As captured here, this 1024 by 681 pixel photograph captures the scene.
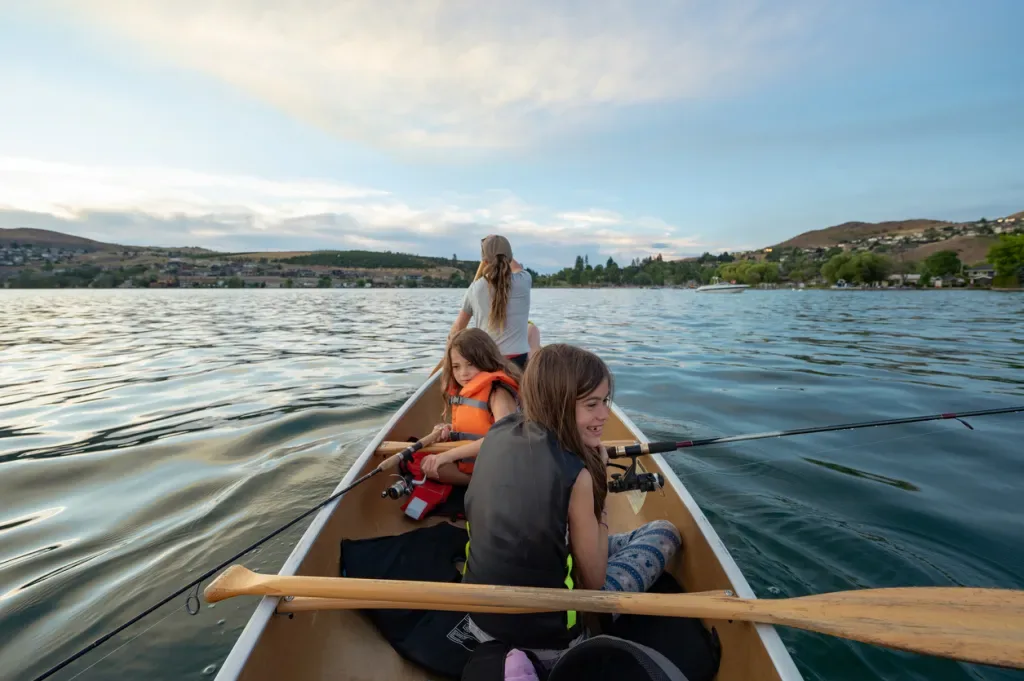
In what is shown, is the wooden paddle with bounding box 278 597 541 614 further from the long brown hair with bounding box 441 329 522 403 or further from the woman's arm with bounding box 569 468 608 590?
the long brown hair with bounding box 441 329 522 403

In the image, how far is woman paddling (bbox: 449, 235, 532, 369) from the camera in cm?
572

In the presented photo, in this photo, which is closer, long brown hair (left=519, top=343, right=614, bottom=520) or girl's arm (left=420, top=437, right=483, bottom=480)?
long brown hair (left=519, top=343, right=614, bottom=520)

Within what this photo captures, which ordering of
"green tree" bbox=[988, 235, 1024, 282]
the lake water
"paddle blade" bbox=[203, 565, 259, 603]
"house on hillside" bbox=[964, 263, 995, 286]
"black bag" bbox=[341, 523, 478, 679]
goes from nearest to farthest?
1. "paddle blade" bbox=[203, 565, 259, 603]
2. "black bag" bbox=[341, 523, 478, 679]
3. the lake water
4. "green tree" bbox=[988, 235, 1024, 282]
5. "house on hillside" bbox=[964, 263, 995, 286]

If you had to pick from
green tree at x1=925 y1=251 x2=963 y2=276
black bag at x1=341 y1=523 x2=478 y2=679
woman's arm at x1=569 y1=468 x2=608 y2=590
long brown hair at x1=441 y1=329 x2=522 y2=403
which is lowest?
black bag at x1=341 y1=523 x2=478 y2=679

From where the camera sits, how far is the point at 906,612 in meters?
2.16

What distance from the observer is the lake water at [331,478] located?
3.32 m

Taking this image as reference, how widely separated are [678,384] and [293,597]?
951 centimetres

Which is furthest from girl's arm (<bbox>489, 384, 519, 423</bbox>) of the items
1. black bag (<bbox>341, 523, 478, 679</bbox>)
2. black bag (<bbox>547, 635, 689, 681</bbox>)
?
black bag (<bbox>547, 635, 689, 681</bbox>)

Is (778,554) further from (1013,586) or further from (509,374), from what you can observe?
(509,374)

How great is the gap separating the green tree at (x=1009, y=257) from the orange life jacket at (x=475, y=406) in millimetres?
110104

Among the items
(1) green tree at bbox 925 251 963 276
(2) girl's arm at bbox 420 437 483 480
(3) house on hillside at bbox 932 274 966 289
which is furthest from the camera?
(1) green tree at bbox 925 251 963 276

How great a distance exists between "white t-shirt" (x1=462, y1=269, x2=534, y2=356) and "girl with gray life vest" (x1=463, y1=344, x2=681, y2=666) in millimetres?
3605

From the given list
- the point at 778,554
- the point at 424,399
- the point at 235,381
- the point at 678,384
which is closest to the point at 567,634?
the point at 778,554

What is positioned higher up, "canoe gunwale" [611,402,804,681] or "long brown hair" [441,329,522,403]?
"long brown hair" [441,329,522,403]
